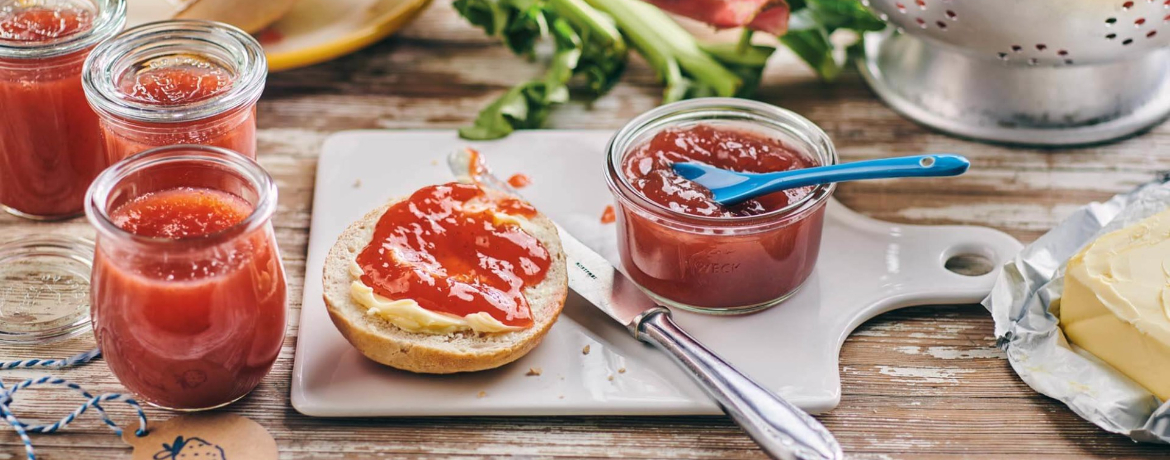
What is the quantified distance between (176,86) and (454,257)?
768 millimetres

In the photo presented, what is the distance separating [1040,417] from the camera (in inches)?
92.7

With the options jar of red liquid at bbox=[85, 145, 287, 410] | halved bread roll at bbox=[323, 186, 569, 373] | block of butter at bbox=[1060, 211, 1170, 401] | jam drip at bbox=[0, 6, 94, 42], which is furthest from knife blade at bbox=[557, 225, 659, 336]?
jam drip at bbox=[0, 6, 94, 42]

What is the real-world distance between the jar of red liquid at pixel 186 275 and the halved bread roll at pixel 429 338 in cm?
16

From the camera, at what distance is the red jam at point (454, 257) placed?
2.32m

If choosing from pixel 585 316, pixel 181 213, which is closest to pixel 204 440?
pixel 181 213

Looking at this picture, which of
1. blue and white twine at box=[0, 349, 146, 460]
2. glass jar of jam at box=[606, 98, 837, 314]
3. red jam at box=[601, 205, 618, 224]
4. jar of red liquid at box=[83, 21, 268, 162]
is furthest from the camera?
red jam at box=[601, 205, 618, 224]


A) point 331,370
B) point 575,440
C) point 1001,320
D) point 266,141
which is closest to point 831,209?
point 1001,320

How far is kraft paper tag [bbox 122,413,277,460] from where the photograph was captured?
2.20m

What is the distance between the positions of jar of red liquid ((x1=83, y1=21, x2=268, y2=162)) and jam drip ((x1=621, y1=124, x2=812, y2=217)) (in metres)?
0.93

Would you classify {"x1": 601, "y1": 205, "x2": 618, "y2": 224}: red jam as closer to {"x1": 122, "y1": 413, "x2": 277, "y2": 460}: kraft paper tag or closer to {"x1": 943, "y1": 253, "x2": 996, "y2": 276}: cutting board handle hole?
{"x1": 943, "y1": 253, "x2": 996, "y2": 276}: cutting board handle hole

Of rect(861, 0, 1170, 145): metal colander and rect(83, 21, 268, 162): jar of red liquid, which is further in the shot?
rect(861, 0, 1170, 145): metal colander

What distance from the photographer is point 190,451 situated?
2201mm

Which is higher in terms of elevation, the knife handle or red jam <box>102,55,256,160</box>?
red jam <box>102,55,256,160</box>

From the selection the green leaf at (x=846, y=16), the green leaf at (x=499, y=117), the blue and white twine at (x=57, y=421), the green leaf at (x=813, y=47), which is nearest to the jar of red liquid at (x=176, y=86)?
the blue and white twine at (x=57, y=421)
